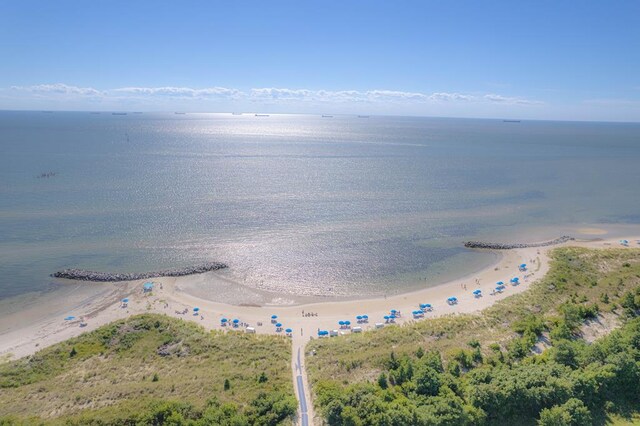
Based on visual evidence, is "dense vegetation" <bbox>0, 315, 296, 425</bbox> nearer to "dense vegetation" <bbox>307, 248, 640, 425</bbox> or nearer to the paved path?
the paved path

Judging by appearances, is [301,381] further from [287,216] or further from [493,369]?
[287,216]

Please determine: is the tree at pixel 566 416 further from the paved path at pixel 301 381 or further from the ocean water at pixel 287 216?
the ocean water at pixel 287 216

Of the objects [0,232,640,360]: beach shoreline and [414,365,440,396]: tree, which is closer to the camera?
[414,365,440,396]: tree

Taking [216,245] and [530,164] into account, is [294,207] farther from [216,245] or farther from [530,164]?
[530,164]

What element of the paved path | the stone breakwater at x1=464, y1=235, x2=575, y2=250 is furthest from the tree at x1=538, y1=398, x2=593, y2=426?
the stone breakwater at x1=464, y1=235, x2=575, y2=250

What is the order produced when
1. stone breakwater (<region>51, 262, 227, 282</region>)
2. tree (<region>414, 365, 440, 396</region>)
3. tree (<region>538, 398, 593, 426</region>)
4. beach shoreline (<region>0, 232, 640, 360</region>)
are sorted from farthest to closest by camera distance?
stone breakwater (<region>51, 262, 227, 282</region>)
beach shoreline (<region>0, 232, 640, 360</region>)
tree (<region>414, 365, 440, 396</region>)
tree (<region>538, 398, 593, 426</region>)
